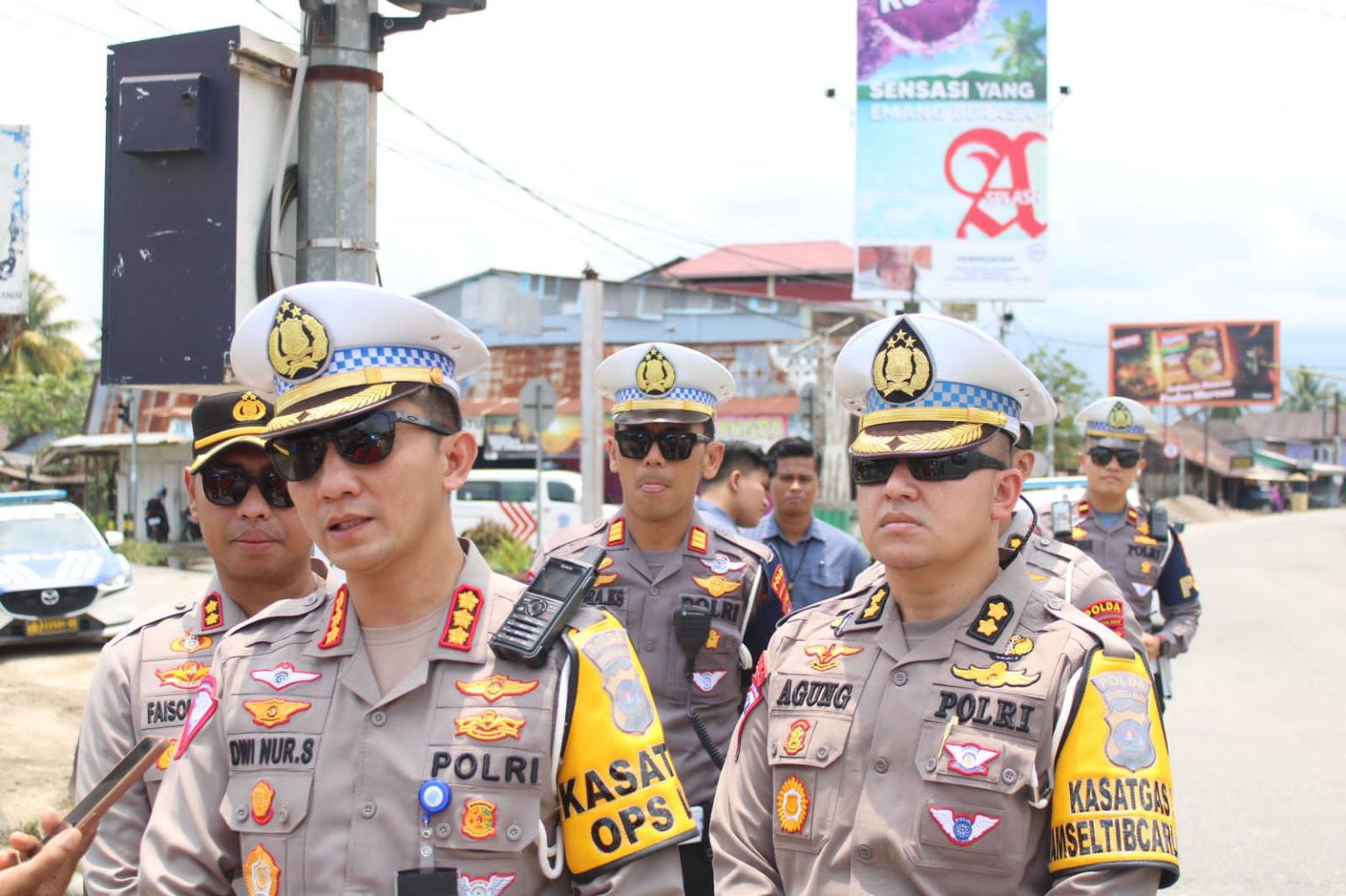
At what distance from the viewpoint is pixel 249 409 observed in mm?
3438

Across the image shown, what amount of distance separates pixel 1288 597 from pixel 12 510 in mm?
19012

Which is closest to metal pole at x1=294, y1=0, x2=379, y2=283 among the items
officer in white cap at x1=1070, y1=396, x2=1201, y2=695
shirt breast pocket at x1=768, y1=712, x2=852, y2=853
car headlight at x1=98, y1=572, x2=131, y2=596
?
shirt breast pocket at x1=768, y1=712, x2=852, y2=853

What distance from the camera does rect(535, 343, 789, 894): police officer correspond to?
4.34 metres

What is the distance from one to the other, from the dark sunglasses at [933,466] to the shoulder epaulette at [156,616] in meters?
1.86

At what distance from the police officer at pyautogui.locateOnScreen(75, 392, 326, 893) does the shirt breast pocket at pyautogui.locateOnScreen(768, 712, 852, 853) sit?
1.37 metres

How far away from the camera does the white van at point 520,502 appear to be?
2344 centimetres

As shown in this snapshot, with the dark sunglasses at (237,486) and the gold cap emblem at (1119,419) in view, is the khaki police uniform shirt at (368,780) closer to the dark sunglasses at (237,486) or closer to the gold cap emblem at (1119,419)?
the dark sunglasses at (237,486)

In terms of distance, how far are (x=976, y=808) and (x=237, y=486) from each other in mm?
2088

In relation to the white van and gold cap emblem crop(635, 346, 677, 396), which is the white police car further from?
gold cap emblem crop(635, 346, 677, 396)

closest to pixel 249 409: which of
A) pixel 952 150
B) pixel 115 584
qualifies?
pixel 115 584

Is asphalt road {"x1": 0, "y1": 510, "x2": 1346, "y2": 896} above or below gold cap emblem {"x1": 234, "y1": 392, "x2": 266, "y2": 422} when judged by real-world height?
below

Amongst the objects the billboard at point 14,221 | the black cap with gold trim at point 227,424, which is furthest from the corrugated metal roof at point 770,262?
the black cap with gold trim at point 227,424

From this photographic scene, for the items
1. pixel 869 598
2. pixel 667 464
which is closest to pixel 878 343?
pixel 869 598

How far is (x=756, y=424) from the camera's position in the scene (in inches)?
1321
